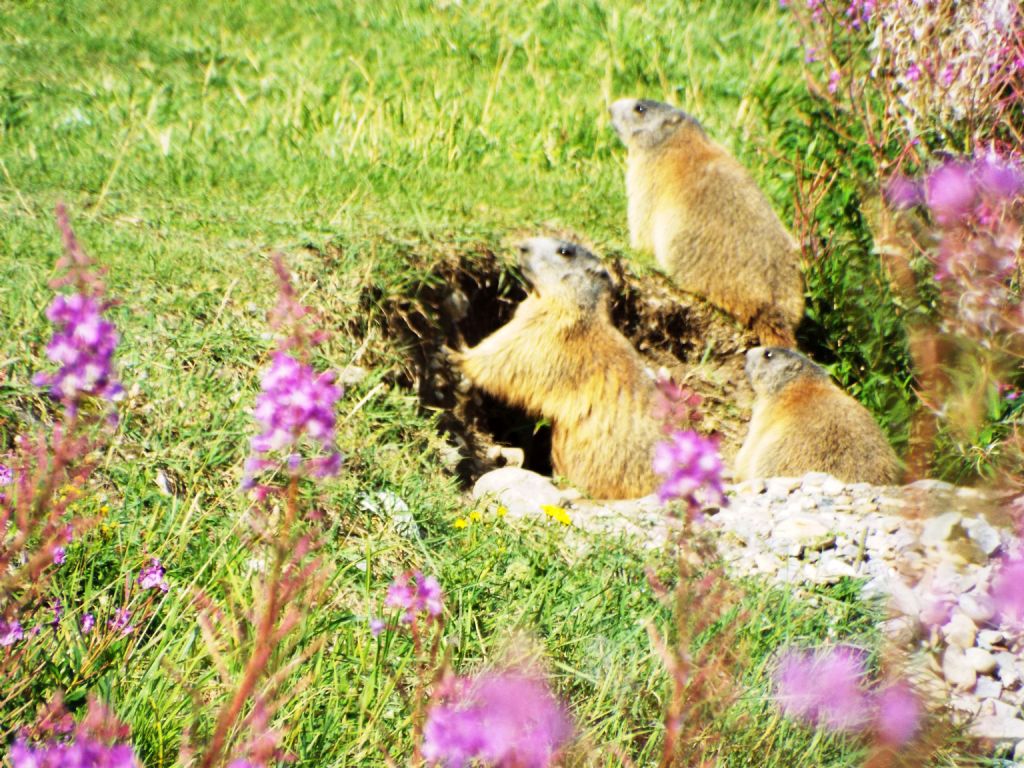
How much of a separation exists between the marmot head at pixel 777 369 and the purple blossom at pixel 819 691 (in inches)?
97.0

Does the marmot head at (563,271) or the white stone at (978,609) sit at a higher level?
the marmot head at (563,271)

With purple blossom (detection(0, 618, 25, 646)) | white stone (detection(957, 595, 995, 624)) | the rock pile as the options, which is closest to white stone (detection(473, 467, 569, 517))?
the rock pile

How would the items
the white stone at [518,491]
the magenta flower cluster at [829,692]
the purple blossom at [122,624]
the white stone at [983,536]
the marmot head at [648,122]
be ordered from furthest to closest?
1. the marmot head at [648,122]
2. the white stone at [518,491]
3. the white stone at [983,536]
4. the magenta flower cluster at [829,692]
5. the purple blossom at [122,624]

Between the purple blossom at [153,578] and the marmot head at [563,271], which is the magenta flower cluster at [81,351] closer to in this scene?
the purple blossom at [153,578]

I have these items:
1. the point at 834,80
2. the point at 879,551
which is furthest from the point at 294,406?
the point at 834,80

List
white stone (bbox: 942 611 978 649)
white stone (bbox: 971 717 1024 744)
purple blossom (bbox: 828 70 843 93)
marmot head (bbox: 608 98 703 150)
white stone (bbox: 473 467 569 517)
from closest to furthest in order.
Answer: white stone (bbox: 971 717 1024 744) → white stone (bbox: 942 611 978 649) → white stone (bbox: 473 467 569 517) → purple blossom (bbox: 828 70 843 93) → marmot head (bbox: 608 98 703 150)

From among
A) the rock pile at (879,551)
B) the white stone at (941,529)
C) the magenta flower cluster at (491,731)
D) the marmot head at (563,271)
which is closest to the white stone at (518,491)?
the rock pile at (879,551)

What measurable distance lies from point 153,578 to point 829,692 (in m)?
1.54

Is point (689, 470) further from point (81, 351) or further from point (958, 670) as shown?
point (958, 670)

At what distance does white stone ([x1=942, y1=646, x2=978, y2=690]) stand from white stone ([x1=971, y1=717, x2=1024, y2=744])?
0.44ft

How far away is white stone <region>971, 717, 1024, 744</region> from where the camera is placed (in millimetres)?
2939

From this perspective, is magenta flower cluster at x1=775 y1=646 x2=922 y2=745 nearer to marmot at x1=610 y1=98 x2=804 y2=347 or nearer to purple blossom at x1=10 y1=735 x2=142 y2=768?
→ purple blossom at x1=10 y1=735 x2=142 y2=768

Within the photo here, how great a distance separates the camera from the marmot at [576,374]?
467cm

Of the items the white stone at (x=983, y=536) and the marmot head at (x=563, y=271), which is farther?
the marmot head at (x=563, y=271)
